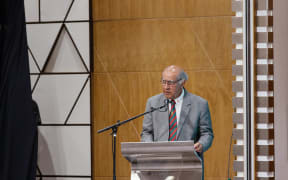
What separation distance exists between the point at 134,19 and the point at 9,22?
1275mm

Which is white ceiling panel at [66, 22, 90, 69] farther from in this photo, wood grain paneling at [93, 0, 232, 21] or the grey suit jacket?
the grey suit jacket

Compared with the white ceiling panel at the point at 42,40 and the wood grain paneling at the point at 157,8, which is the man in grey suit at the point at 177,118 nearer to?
the wood grain paneling at the point at 157,8

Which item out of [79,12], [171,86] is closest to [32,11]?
[79,12]

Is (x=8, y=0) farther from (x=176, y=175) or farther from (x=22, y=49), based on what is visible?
(x=176, y=175)

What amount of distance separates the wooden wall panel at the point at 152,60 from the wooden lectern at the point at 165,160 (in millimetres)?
2005

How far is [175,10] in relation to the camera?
4.32 m

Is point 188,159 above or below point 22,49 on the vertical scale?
below

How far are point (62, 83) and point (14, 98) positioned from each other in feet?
2.52

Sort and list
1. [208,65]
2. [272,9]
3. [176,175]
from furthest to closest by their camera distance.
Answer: [208,65]
[176,175]
[272,9]

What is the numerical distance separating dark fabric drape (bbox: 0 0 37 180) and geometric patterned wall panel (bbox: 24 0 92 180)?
1.89ft

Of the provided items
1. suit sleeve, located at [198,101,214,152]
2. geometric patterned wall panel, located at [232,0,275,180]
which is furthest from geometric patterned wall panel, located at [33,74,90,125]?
geometric patterned wall panel, located at [232,0,275,180]

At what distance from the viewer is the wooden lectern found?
2236 millimetres

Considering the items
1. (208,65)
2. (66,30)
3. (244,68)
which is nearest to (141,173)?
(244,68)

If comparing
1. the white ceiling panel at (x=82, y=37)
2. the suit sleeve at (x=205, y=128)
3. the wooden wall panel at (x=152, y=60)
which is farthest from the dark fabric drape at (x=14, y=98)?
the suit sleeve at (x=205, y=128)
